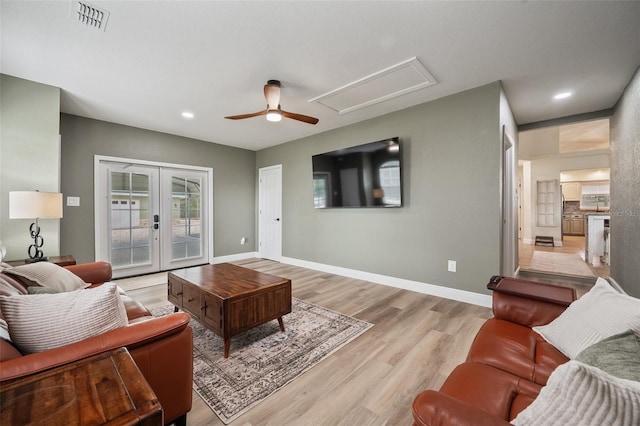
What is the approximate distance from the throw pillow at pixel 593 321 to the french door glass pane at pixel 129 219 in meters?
5.24

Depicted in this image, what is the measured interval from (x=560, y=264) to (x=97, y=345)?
6.82m

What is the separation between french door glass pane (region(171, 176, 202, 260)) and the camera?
4.83 meters

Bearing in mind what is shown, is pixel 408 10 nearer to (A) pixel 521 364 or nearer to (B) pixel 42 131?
(A) pixel 521 364

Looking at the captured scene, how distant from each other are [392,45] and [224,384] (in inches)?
114

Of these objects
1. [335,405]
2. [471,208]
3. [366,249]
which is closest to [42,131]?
[335,405]

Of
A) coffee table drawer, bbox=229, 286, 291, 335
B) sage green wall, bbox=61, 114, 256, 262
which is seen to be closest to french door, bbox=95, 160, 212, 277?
sage green wall, bbox=61, 114, 256, 262

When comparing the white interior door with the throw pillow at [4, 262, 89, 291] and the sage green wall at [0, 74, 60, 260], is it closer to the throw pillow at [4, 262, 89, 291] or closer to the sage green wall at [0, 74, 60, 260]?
the sage green wall at [0, 74, 60, 260]

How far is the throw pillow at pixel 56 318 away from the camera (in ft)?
3.20

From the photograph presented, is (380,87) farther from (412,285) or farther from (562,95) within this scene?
(412,285)

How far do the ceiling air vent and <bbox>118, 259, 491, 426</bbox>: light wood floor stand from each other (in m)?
2.71

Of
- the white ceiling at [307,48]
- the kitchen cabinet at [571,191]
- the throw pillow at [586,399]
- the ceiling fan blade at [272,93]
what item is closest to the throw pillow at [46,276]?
the white ceiling at [307,48]

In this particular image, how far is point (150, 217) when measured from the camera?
4.50 metres

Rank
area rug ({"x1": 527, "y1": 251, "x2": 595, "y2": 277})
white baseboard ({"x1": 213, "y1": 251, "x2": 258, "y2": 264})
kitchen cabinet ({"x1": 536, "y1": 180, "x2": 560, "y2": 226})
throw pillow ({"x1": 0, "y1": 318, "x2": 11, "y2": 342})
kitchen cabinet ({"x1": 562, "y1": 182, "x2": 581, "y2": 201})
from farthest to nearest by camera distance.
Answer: kitchen cabinet ({"x1": 562, "y1": 182, "x2": 581, "y2": 201}) → kitchen cabinet ({"x1": 536, "y1": 180, "x2": 560, "y2": 226}) → white baseboard ({"x1": 213, "y1": 251, "x2": 258, "y2": 264}) → area rug ({"x1": 527, "y1": 251, "x2": 595, "y2": 277}) → throw pillow ({"x1": 0, "y1": 318, "x2": 11, "y2": 342})

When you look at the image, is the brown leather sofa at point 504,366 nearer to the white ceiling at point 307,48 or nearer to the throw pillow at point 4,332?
the throw pillow at point 4,332
